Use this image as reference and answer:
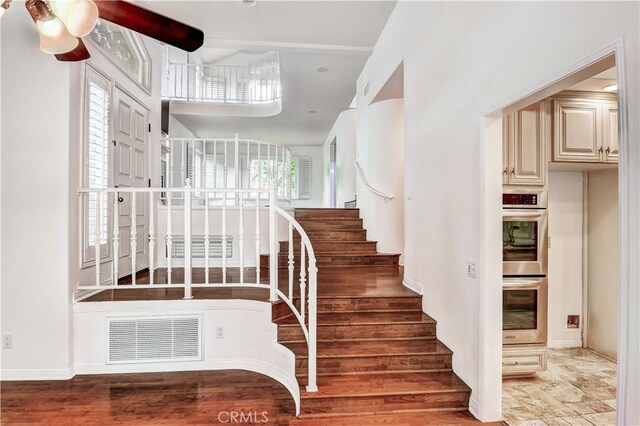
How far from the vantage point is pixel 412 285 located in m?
3.41

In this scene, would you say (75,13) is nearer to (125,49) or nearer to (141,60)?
(125,49)

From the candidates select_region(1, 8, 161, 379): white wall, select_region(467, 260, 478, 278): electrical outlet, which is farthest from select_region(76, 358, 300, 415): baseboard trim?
select_region(467, 260, 478, 278): electrical outlet

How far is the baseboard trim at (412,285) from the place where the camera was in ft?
10.7

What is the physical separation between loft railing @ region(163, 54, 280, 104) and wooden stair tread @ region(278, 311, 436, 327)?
454 centimetres

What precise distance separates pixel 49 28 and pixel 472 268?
273 centimetres

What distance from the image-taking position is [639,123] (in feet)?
3.96

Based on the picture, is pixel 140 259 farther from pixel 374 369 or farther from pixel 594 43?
pixel 594 43

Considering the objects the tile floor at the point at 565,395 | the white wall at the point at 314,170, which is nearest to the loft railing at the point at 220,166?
the white wall at the point at 314,170

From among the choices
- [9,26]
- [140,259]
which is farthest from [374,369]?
[9,26]

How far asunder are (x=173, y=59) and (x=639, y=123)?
7.51m

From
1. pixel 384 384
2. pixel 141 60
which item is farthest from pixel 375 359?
pixel 141 60

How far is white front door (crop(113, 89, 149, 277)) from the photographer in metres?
3.80

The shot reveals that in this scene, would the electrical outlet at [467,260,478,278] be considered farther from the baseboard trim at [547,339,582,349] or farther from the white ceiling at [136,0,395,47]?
the white ceiling at [136,0,395,47]

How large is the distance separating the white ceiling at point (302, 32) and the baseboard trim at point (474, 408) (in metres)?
3.94
